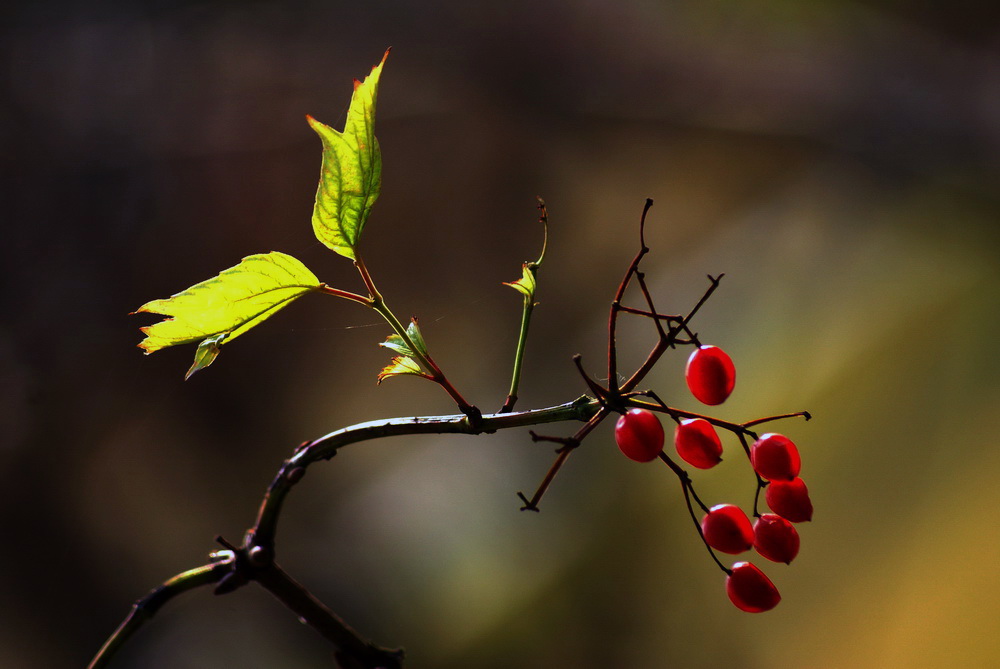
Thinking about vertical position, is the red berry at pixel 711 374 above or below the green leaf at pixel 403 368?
above

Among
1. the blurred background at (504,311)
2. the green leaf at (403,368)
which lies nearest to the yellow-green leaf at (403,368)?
the green leaf at (403,368)

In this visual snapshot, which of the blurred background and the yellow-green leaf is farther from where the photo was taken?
the blurred background

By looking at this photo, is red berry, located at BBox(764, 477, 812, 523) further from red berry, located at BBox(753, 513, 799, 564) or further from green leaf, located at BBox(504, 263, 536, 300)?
green leaf, located at BBox(504, 263, 536, 300)

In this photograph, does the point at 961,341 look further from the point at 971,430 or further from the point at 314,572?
the point at 314,572

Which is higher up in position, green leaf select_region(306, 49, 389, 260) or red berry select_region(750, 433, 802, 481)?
green leaf select_region(306, 49, 389, 260)

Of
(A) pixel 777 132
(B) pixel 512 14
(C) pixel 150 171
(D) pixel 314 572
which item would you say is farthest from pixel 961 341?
(C) pixel 150 171

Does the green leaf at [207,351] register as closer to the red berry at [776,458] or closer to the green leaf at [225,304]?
the green leaf at [225,304]

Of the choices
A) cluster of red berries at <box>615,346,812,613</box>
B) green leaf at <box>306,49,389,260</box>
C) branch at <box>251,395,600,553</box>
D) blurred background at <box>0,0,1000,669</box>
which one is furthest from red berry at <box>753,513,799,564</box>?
blurred background at <box>0,0,1000,669</box>
